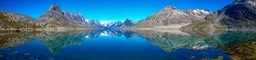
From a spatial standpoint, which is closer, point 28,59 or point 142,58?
point 28,59

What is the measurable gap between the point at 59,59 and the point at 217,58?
84.9ft

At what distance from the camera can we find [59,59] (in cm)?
4116

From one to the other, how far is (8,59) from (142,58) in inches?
850

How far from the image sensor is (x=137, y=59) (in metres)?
42.4

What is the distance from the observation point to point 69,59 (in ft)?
136

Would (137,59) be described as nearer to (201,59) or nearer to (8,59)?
(201,59)

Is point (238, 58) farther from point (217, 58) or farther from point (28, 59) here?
A: point (28, 59)

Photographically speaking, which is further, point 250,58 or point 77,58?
point 77,58

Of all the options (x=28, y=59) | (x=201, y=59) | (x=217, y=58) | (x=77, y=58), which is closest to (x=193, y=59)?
(x=201, y=59)

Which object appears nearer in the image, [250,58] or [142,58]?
[250,58]

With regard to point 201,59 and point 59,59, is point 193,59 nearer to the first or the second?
point 201,59

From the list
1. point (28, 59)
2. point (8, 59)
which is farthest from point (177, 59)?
point (8, 59)

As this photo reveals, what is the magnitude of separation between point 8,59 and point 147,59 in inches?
872

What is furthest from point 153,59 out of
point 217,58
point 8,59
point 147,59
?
point 8,59
